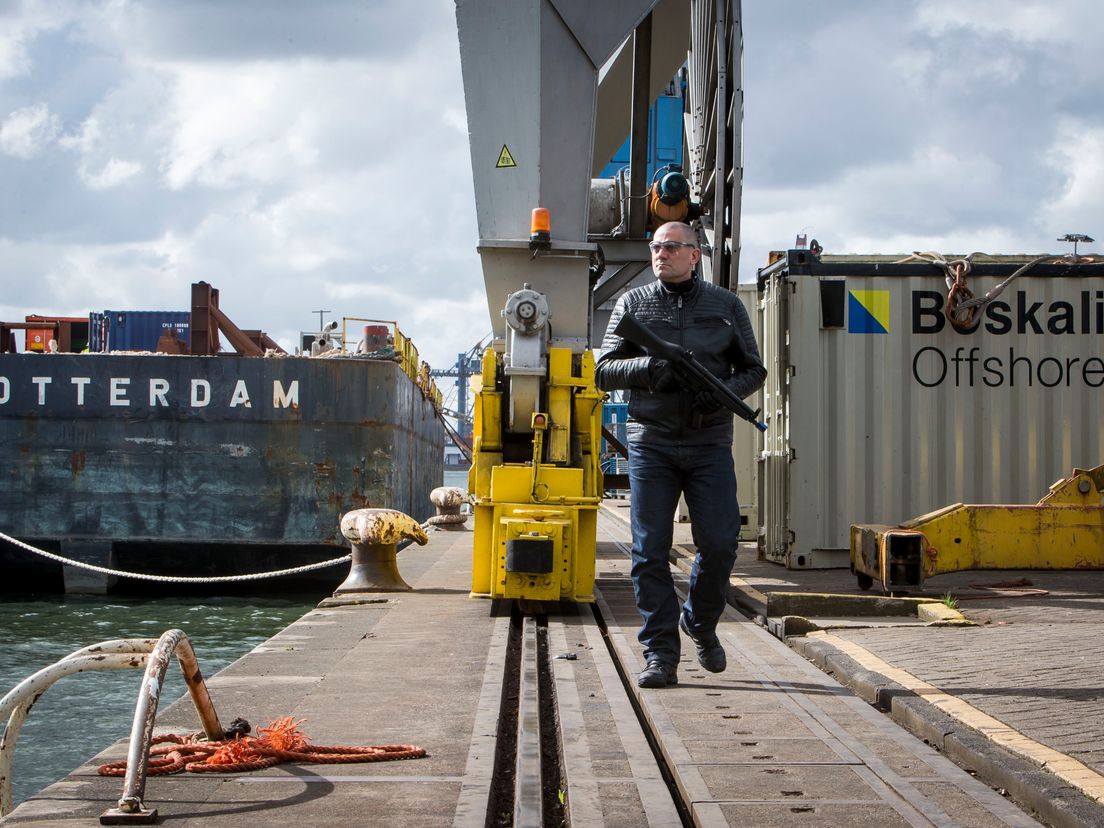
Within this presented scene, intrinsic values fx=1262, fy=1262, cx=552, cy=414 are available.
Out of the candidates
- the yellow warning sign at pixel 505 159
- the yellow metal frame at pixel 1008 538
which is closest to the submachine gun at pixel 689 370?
the yellow metal frame at pixel 1008 538

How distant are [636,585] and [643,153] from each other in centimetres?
847

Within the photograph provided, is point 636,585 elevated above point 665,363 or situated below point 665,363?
below

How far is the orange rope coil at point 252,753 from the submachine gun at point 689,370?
1.81 metres

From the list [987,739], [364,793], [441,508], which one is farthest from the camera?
[441,508]

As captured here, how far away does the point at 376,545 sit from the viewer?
9.94 meters

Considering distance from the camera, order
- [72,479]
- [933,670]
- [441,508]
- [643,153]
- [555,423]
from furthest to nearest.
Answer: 1. [441,508]
2. [72,479]
3. [643,153]
4. [555,423]
5. [933,670]

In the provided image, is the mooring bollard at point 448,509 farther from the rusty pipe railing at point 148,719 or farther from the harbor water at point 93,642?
the rusty pipe railing at point 148,719

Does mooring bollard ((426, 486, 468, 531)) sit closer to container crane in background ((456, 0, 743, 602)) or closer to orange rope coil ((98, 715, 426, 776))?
container crane in background ((456, 0, 743, 602))

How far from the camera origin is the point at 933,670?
5.27 metres

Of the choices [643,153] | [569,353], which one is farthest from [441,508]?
[569,353]

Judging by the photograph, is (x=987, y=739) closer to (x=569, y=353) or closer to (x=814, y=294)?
(x=569, y=353)

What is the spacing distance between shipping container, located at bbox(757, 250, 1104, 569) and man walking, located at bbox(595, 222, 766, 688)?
5.60 metres

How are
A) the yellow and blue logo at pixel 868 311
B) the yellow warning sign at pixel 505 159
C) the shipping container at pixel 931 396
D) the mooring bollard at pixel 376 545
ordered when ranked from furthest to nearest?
the yellow and blue logo at pixel 868 311
the shipping container at pixel 931 396
the mooring bollard at pixel 376 545
the yellow warning sign at pixel 505 159

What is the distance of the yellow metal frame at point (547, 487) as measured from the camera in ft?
25.1
